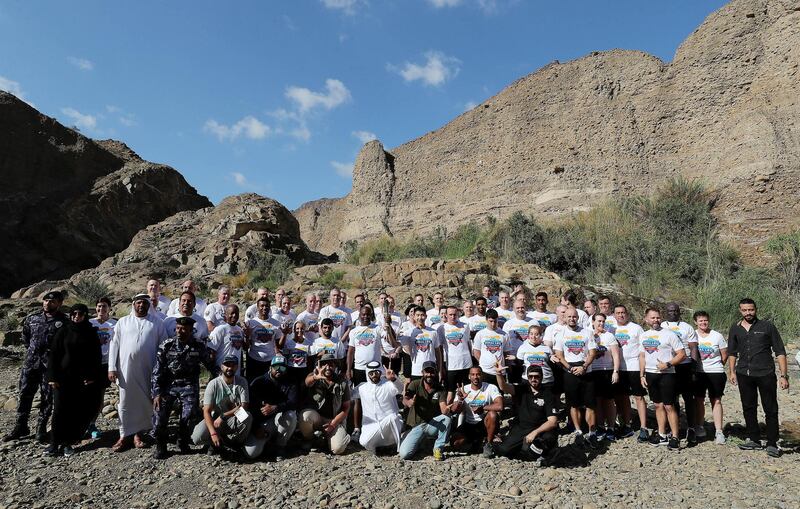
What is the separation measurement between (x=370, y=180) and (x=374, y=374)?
21611mm

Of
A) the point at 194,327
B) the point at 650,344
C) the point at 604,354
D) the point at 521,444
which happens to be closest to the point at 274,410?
the point at 194,327

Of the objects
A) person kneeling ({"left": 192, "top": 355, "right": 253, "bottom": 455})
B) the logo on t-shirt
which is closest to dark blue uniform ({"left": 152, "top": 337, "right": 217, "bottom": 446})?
person kneeling ({"left": 192, "top": 355, "right": 253, "bottom": 455})

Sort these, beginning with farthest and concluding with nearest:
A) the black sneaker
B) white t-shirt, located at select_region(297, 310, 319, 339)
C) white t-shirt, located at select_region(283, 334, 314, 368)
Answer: white t-shirt, located at select_region(297, 310, 319, 339)
white t-shirt, located at select_region(283, 334, 314, 368)
the black sneaker

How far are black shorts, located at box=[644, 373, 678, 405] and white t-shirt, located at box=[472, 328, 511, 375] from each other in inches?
63.5

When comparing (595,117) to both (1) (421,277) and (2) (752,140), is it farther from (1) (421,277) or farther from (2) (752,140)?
(1) (421,277)

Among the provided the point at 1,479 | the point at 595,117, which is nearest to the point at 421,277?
the point at 1,479

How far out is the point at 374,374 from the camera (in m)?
5.19

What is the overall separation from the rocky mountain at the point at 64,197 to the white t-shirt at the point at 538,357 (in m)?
23.0

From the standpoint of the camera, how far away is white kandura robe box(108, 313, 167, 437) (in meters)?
5.07

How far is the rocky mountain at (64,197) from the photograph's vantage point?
882 inches

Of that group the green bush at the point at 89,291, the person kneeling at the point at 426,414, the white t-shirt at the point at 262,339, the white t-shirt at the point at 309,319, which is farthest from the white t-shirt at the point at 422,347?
the green bush at the point at 89,291

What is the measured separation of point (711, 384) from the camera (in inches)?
206

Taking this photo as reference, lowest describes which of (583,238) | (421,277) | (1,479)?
(1,479)

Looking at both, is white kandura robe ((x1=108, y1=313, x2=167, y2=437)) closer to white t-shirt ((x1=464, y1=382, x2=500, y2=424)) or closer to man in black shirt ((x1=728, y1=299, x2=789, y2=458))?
white t-shirt ((x1=464, y1=382, x2=500, y2=424))
